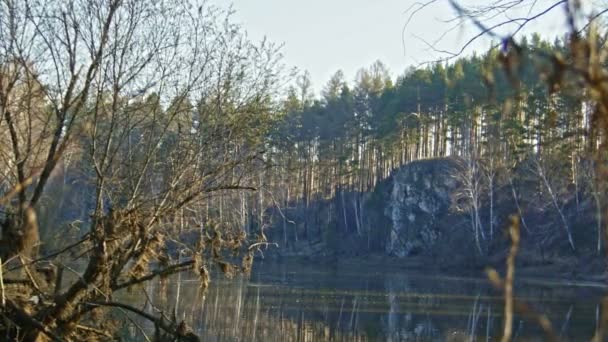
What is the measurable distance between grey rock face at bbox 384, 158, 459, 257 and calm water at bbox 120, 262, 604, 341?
22.4 m

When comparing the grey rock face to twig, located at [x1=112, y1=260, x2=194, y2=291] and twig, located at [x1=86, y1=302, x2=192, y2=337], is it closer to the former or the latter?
twig, located at [x1=112, y1=260, x2=194, y2=291]

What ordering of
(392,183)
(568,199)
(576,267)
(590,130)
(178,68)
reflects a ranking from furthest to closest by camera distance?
(392,183) → (568,199) → (576,267) → (178,68) → (590,130)

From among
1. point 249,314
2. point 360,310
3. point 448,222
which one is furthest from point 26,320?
point 448,222

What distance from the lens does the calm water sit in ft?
61.9

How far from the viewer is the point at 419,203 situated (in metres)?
60.2

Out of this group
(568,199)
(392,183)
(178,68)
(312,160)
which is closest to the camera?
(178,68)

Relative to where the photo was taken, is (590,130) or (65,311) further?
(65,311)

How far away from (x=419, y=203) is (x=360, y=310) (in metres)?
36.7

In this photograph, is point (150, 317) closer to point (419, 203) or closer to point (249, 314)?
point (249, 314)

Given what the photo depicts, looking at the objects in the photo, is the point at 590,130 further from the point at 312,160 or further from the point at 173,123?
the point at 312,160

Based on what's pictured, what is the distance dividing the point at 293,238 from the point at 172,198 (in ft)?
191

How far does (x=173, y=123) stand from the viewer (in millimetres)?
11266

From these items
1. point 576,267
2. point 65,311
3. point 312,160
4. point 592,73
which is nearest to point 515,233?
point 592,73

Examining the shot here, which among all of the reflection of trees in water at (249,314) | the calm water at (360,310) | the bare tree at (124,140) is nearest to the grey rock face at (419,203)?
the calm water at (360,310)
